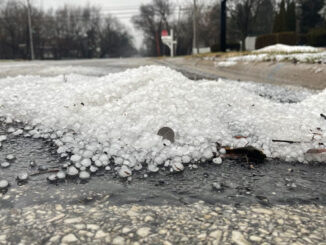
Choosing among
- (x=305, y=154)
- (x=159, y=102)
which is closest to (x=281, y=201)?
(x=305, y=154)

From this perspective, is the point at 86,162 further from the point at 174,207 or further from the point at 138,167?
the point at 174,207

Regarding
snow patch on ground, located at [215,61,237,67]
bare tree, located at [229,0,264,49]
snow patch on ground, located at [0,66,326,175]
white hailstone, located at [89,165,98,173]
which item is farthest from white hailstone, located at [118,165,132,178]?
bare tree, located at [229,0,264,49]

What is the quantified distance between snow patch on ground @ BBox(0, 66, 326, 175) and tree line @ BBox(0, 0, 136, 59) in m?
43.6

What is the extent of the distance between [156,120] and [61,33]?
2293 inches

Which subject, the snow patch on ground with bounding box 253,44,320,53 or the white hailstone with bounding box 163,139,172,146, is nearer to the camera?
the white hailstone with bounding box 163,139,172,146

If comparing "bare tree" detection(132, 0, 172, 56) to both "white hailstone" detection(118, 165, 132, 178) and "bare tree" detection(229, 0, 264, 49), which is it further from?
"white hailstone" detection(118, 165, 132, 178)

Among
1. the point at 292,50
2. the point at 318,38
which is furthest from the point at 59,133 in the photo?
the point at 318,38

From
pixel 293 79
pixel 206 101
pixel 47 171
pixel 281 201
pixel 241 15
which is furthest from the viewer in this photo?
pixel 241 15

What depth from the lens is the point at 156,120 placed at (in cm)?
194

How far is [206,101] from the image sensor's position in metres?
2.33

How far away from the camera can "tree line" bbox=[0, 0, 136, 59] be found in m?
46.9

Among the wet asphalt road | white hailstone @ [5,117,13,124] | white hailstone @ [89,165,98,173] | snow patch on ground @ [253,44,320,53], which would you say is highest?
snow patch on ground @ [253,44,320,53]

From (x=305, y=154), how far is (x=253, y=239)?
3.19ft

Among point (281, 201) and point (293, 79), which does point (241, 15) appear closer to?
point (293, 79)
